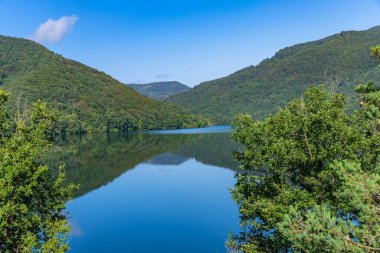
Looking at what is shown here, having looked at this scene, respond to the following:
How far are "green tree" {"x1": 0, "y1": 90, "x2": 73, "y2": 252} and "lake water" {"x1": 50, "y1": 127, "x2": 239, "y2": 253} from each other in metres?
15.8

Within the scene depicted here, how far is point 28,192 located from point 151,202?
37.6 meters

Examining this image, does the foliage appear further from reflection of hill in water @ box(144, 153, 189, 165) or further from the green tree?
reflection of hill in water @ box(144, 153, 189, 165)

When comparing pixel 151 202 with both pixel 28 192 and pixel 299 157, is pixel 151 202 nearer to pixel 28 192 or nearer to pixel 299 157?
pixel 28 192

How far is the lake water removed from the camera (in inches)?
1497

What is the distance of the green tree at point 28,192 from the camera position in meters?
18.3

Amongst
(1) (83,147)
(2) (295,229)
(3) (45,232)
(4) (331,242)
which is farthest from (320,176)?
(1) (83,147)

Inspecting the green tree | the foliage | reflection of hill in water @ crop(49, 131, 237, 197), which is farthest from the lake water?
the green tree

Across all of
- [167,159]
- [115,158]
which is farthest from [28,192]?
[115,158]

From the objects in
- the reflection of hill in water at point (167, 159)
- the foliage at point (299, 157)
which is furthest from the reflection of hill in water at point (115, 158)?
the foliage at point (299, 157)

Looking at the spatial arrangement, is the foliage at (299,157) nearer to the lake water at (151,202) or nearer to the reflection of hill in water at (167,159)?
the lake water at (151,202)

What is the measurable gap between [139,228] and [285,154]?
2737cm

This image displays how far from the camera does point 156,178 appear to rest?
76.8 meters

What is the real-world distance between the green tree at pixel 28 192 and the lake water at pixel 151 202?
51.7ft

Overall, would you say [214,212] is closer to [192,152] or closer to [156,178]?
[156,178]
